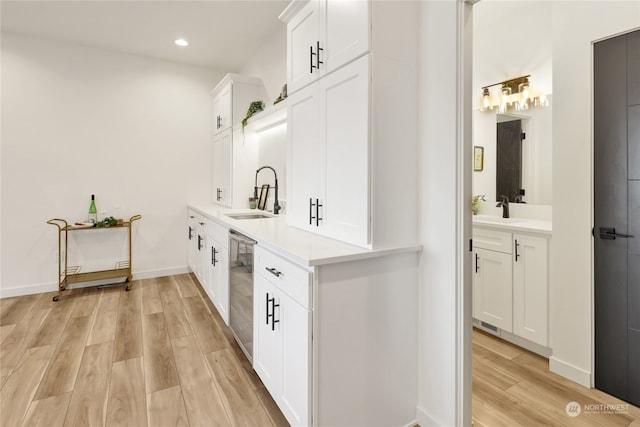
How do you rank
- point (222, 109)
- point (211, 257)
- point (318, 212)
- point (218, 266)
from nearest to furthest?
point (318, 212) < point (218, 266) < point (211, 257) < point (222, 109)

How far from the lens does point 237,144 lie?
3.97m

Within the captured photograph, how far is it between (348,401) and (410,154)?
4.05 ft

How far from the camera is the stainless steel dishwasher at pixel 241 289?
2.19 m

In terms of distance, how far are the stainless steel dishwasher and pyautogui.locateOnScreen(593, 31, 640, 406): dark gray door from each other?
2.10 metres

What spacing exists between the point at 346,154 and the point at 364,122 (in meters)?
0.20

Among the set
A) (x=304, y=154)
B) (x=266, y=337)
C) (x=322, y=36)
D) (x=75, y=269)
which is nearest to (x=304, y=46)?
(x=322, y=36)

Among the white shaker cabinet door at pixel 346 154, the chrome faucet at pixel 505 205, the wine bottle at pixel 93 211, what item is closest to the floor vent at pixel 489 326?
the chrome faucet at pixel 505 205

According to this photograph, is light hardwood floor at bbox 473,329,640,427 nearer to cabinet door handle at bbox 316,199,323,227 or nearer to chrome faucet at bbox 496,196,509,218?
chrome faucet at bbox 496,196,509,218

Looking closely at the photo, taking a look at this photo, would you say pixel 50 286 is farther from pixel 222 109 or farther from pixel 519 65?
pixel 519 65

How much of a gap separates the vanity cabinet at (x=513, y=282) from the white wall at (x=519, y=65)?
61cm

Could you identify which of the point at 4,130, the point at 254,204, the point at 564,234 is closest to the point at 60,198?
the point at 4,130

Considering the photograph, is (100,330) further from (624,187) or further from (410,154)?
(624,187)

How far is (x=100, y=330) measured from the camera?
292cm

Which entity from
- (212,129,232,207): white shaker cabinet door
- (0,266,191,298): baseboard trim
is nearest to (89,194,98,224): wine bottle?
(0,266,191,298): baseboard trim
